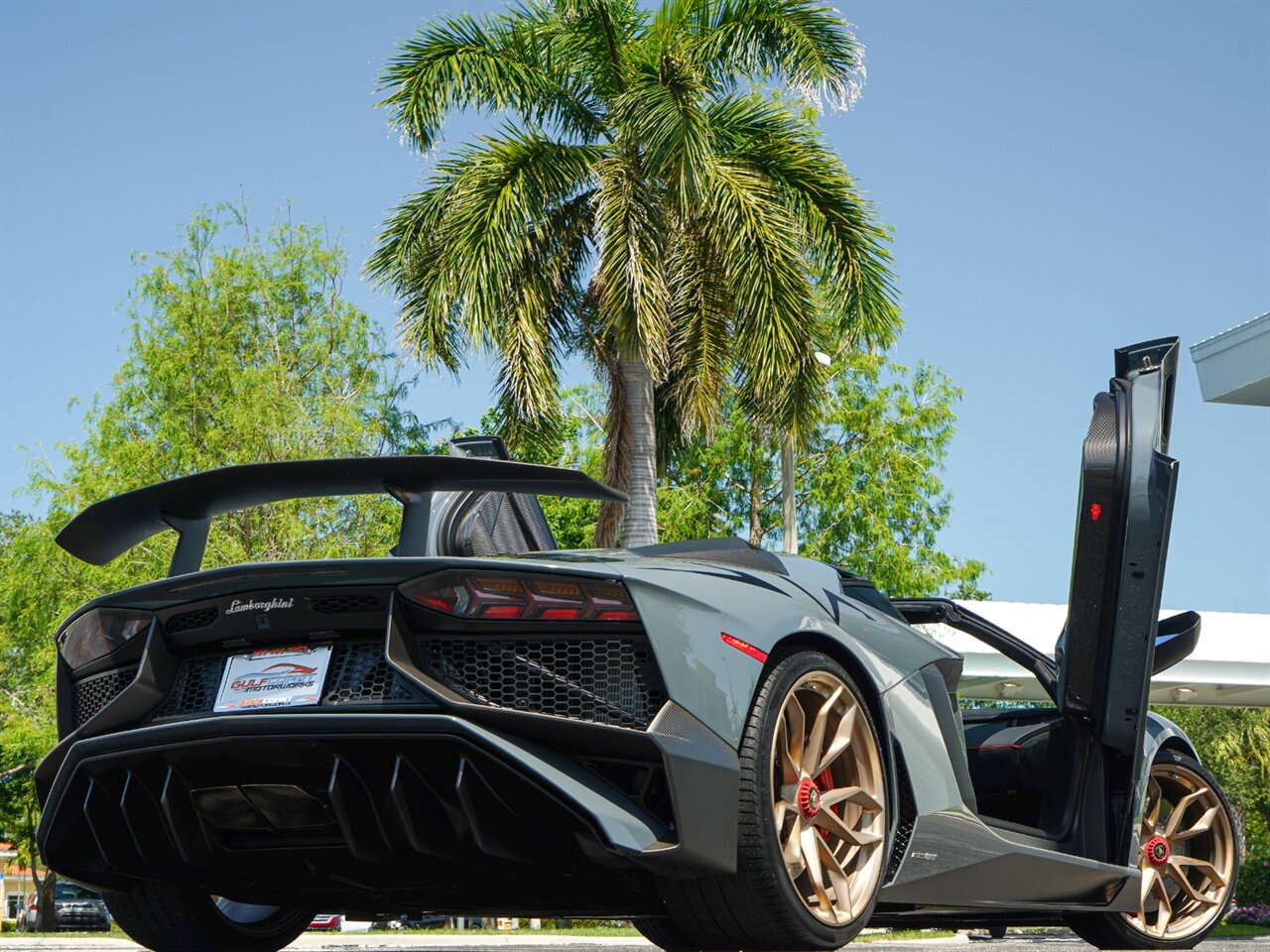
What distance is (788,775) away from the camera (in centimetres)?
381

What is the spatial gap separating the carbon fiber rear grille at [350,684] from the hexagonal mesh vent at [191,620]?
0.33 ft

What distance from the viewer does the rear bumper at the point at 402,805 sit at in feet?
11.1

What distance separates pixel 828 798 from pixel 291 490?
5.34ft

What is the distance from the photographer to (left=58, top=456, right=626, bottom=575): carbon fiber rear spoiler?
149 inches

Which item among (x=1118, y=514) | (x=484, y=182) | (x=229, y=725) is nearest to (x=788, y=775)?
(x=229, y=725)

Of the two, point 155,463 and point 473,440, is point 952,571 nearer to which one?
point 155,463

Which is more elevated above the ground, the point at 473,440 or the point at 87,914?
the point at 473,440

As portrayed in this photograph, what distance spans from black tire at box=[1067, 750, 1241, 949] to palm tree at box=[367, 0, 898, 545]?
40.3ft

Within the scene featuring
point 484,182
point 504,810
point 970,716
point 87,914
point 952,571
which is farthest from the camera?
point 87,914

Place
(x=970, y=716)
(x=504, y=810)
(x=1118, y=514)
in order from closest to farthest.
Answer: (x=504, y=810), (x=1118, y=514), (x=970, y=716)

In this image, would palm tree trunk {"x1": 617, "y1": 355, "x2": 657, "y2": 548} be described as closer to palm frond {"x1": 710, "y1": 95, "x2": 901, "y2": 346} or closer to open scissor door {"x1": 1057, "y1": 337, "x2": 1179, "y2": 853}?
palm frond {"x1": 710, "y1": 95, "x2": 901, "y2": 346}

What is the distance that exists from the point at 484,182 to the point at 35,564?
1122cm

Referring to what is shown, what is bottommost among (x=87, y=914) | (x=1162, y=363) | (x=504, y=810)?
(x=87, y=914)

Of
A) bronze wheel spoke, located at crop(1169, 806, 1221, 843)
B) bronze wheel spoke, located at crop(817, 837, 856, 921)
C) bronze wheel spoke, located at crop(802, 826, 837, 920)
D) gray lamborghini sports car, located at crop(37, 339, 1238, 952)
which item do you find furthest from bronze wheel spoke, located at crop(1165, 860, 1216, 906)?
bronze wheel spoke, located at crop(802, 826, 837, 920)
